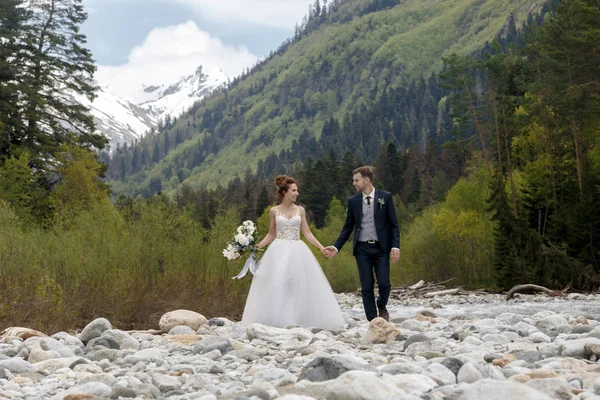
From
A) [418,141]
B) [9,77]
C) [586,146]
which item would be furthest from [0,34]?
[418,141]

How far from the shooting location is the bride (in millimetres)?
11562

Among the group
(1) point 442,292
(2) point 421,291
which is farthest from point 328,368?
(2) point 421,291

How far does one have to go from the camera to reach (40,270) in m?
12.9

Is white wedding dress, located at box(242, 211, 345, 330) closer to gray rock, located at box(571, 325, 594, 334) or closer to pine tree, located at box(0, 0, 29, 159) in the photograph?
gray rock, located at box(571, 325, 594, 334)

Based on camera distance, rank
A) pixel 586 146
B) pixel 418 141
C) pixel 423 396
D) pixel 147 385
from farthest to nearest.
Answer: pixel 418 141, pixel 586 146, pixel 147 385, pixel 423 396

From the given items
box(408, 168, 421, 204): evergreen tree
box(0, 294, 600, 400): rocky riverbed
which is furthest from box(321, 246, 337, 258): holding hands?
box(408, 168, 421, 204): evergreen tree

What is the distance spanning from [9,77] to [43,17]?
4283 millimetres

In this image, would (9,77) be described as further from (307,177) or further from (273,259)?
(307,177)

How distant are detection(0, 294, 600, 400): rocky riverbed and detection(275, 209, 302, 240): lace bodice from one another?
4.96ft

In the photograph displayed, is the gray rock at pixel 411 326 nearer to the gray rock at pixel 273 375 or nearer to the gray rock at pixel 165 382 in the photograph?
the gray rock at pixel 273 375

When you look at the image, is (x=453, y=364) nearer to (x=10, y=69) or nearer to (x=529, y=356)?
(x=529, y=356)

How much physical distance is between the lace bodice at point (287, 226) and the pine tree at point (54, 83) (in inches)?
1160

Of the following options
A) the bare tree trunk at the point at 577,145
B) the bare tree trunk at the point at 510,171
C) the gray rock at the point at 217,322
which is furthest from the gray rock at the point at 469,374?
the bare tree trunk at the point at 510,171

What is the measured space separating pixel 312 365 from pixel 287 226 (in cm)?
558
